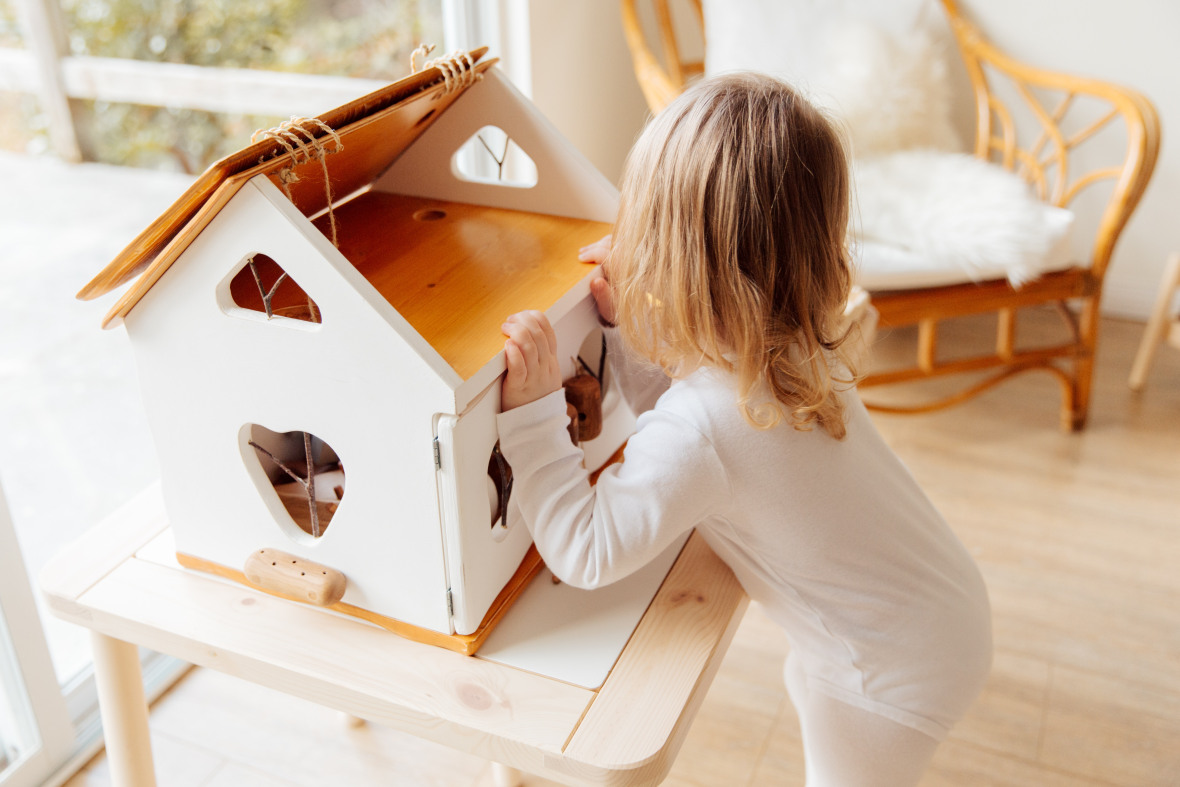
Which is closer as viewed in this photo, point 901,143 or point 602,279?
point 602,279

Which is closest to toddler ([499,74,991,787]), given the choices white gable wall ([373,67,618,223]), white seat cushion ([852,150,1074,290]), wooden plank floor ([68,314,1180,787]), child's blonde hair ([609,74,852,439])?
child's blonde hair ([609,74,852,439])

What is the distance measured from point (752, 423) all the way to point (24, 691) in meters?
0.97

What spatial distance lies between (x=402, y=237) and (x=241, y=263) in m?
0.25

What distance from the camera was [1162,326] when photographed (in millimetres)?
2012

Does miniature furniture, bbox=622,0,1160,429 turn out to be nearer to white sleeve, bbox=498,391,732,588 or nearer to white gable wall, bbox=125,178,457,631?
white sleeve, bbox=498,391,732,588

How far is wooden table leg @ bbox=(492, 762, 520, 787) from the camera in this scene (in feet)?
3.79

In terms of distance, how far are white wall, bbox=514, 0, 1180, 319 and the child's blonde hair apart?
49.9 inches

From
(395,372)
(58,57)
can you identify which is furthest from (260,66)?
(395,372)

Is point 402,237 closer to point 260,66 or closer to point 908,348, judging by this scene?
point 260,66

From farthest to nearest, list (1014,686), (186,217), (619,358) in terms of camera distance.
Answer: (1014,686)
(619,358)
(186,217)

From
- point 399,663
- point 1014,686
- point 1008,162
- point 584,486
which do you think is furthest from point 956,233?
point 399,663

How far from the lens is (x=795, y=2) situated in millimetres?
2068

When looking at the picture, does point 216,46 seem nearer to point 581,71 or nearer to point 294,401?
point 581,71

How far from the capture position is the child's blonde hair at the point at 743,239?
0.67m
